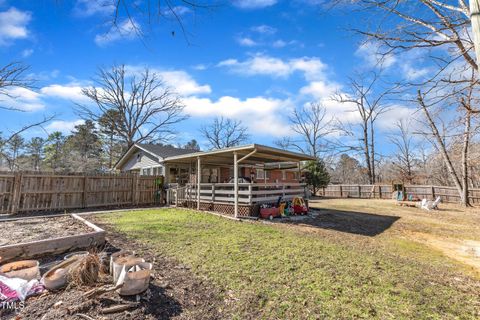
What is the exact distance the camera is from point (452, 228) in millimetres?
8141

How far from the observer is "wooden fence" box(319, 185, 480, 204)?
16016 mm

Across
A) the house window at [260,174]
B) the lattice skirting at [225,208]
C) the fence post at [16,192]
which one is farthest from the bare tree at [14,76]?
the house window at [260,174]

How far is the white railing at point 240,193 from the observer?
938 centimetres

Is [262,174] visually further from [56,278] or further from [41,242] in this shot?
[56,278]

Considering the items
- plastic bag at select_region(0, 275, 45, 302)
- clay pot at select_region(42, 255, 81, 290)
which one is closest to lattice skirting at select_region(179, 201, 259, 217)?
clay pot at select_region(42, 255, 81, 290)

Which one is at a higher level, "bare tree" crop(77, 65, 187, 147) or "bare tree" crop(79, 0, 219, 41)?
"bare tree" crop(77, 65, 187, 147)

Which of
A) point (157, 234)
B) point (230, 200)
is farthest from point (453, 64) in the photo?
point (230, 200)

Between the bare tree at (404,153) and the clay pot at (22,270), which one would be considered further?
the bare tree at (404,153)

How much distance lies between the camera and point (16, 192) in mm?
9914

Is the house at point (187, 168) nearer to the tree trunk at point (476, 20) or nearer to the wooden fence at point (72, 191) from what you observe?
the wooden fence at point (72, 191)

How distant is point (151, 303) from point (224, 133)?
3484 cm

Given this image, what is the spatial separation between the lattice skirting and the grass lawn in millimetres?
1769

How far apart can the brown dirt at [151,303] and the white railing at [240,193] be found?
6.03 metres

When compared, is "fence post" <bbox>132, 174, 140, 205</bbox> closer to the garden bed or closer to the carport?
the carport
